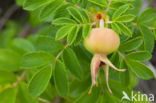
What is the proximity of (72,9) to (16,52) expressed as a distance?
45.3 inches

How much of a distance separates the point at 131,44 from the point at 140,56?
91 millimetres

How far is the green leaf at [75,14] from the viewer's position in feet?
4.44

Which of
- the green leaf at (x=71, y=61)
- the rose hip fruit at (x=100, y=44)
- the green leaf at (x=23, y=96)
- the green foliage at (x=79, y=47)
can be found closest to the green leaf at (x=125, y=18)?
the green foliage at (x=79, y=47)

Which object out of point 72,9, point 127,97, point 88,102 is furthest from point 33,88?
point 127,97

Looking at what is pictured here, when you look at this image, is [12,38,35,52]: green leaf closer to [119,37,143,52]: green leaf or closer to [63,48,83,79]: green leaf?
[63,48,83,79]: green leaf

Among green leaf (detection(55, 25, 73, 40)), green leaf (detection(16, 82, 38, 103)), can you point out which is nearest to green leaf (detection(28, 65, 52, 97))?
green leaf (detection(55, 25, 73, 40))

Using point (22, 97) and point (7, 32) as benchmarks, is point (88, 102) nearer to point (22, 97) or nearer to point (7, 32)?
point (22, 97)

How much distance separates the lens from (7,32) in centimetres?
316

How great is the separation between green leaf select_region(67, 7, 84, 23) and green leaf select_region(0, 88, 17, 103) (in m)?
0.81

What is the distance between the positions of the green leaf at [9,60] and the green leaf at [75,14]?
39.3 inches

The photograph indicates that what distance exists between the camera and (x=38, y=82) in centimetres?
149

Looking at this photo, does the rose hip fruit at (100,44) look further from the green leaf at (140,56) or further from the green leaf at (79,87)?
the green leaf at (79,87)

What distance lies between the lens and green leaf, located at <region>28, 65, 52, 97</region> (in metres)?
1.47

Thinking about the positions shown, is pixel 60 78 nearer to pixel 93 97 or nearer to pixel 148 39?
pixel 93 97
